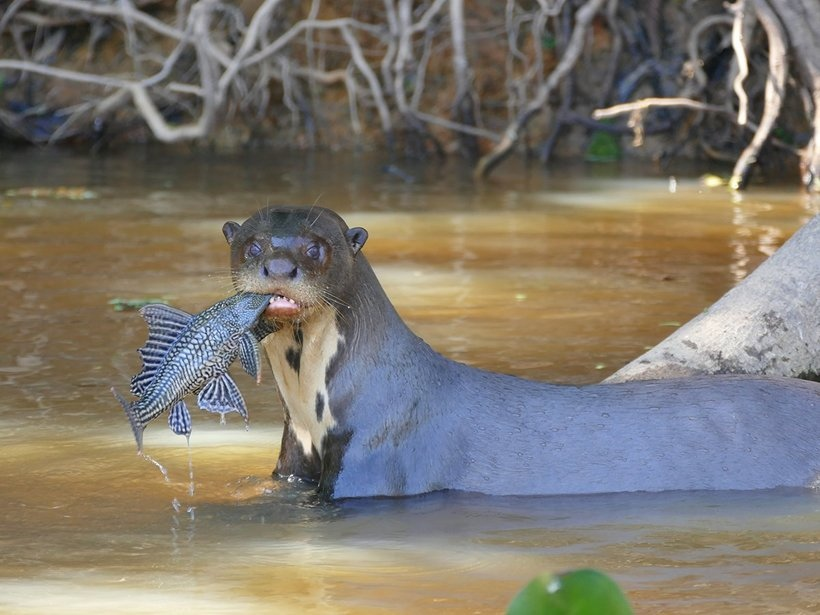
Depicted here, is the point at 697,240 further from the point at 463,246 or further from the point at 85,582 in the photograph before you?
the point at 85,582

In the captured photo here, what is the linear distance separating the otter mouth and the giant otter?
14 centimetres

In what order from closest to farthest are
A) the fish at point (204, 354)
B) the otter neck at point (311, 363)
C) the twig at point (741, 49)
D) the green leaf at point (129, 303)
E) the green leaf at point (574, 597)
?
the green leaf at point (574, 597), the fish at point (204, 354), the otter neck at point (311, 363), the green leaf at point (129, 303), the twig at point (741, 49)

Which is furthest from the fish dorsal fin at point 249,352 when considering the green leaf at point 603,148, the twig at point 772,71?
the green leaf at point 603,148

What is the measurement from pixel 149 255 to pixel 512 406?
536cm

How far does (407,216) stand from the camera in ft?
38.8

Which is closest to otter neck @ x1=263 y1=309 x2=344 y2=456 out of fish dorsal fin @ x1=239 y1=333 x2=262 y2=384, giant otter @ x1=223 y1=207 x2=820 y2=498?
giant otter @ x1=223 y1=207 x2=820 y2=498

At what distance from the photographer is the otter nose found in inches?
169

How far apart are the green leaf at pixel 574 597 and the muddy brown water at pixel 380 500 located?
179 cm

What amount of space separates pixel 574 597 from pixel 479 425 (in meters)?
2.76

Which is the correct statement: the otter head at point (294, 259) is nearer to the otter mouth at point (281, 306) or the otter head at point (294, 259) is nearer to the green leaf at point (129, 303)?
the otter mouth at point (281, 306)

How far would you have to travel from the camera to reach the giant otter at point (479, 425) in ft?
14.8

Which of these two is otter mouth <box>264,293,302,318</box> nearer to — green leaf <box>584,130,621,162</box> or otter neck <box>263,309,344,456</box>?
otter neck <box>263,309,344,456</box>

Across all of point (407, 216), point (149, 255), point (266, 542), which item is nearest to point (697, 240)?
point (407, 216)

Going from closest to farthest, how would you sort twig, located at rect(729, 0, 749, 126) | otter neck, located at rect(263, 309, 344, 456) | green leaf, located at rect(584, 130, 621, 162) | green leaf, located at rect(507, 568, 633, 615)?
green leaf, located at rect(507, 568, 633, 615), otter neck, located at rect(263, 309, 344, 456), twig, located at rect(729, 0, 749, 126), green leaf, located at rect(584, 130, 621, 162)
